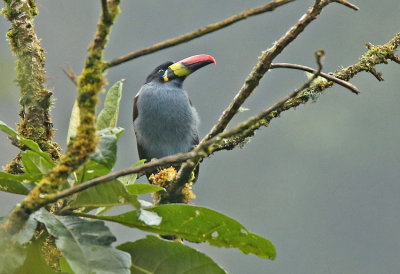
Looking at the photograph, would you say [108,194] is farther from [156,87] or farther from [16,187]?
[156,87]

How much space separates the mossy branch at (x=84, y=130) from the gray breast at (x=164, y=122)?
3969mm

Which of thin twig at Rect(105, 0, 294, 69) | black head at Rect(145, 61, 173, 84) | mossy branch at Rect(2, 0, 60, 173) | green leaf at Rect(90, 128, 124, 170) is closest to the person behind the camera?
thin twig at Rect(105, 0, 294, 69)

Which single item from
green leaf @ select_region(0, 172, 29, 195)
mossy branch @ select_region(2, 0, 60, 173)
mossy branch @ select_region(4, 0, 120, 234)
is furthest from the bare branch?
mossy branch @ select_region(2, 0, 60, 173)

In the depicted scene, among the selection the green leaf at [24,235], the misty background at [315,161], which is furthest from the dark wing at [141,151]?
the misty background at [315,161]

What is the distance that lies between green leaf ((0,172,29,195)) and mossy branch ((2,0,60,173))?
498 millimetres

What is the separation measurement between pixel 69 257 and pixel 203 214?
326 mm

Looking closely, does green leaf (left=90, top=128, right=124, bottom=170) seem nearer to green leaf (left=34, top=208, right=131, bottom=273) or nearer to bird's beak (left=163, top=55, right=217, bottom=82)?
green leaf (left=34, top=208, right=131, bottom=273)

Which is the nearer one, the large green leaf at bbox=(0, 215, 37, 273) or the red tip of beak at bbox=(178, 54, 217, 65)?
the large green leaf at bbox=(0, 215, 37, 273)

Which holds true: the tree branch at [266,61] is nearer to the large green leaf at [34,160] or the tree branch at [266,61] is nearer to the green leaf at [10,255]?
the large green leaf at [34,160]

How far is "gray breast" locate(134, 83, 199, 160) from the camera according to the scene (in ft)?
17.5

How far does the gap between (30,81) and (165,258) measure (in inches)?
35.5

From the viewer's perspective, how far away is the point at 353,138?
6725 centimetres

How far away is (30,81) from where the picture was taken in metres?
2.28

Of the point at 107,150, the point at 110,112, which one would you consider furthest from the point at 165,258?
the point at 110,112
